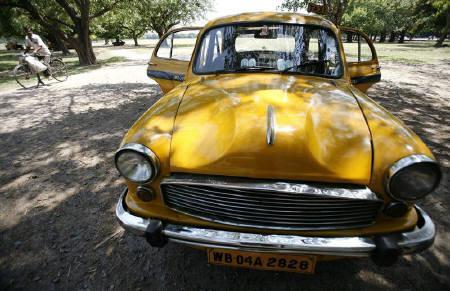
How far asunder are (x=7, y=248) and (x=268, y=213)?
2.34 metres

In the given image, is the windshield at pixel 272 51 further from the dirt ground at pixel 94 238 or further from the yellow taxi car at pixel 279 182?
the dirt ground at pixel 94 238

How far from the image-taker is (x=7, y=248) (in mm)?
2570

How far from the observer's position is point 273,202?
1770 millimetres

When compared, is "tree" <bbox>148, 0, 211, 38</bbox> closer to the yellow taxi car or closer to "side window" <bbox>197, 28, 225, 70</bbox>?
"side window" <bbox>197, 28, 225, 70</bbox>

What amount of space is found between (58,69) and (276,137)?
1138cm

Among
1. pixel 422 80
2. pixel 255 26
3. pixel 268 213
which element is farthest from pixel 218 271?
pixel 422 80

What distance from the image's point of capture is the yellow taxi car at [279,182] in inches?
67.9

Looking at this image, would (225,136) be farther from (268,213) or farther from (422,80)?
(422,80)

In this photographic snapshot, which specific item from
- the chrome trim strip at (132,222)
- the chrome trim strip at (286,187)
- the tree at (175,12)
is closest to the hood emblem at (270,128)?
the chrome trim strip at (286,187)

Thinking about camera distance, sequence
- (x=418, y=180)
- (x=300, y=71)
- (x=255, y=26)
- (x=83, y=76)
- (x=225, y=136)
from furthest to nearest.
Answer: (x=83, y=76)
(x=255, y=26)
(x=300, y=71)
(x=225, y=136)
(x=418, y=180)

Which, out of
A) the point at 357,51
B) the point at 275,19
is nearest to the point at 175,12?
the point at 357,51

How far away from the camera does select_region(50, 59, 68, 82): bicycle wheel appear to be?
1048 cm

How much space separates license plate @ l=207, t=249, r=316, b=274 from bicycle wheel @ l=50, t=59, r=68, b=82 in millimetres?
10763

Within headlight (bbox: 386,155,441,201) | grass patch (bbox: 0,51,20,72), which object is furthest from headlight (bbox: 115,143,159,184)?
grass patch (bbox: 0,51,20,72)
